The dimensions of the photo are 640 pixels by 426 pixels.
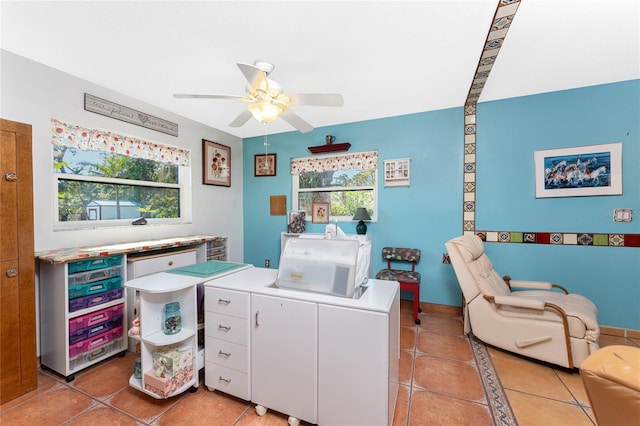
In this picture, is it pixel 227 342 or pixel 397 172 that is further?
pixel 397 172

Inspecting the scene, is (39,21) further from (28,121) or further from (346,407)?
(346,407)

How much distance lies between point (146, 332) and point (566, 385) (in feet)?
9.45

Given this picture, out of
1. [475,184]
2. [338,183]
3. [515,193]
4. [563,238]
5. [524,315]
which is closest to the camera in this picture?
[524,315]

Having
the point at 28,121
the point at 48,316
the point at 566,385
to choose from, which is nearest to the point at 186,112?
the point at 28,121

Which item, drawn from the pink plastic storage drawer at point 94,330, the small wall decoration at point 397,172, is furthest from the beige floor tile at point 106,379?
the small wall decoration at point 397,172

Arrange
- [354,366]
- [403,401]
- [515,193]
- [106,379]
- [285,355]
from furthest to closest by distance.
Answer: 1. [515,193]
2. [106,379]
3. [403,401]
4. [285,355]
5. [354,366]

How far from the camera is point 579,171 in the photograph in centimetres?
264

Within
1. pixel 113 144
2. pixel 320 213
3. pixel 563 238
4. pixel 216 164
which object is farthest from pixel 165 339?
pixel 563 238

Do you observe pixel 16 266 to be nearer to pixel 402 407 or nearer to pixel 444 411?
pixel 402 407

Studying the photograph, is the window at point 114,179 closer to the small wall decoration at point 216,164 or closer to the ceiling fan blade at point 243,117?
the small wall decoration at point 216,164

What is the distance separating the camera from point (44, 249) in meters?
2.14

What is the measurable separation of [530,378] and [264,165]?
3840mm

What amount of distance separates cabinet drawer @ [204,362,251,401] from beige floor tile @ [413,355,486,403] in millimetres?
1199

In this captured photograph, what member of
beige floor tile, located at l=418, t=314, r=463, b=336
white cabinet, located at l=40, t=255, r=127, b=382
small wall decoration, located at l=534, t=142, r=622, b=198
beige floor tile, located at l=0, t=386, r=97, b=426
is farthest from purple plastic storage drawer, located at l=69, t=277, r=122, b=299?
small wall decoration, located at l=534, t=142, r=622, b=198
